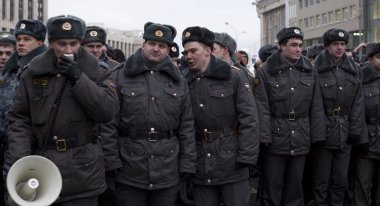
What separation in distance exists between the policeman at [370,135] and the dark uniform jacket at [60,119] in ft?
12.7

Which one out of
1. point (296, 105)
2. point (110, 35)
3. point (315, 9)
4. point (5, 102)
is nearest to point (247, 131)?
point (296, 105)

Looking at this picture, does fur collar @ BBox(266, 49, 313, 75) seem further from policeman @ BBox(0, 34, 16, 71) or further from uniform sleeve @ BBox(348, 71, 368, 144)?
policeman @ BBox(0, 34, 16, 71)

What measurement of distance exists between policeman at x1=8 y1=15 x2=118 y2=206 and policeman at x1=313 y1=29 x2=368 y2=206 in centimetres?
334

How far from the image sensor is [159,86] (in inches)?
185

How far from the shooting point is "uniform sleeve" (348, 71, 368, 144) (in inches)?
252

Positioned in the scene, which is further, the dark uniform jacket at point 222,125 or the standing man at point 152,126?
the dark uniform jacket at point 222,125

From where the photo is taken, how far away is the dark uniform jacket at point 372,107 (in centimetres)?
651

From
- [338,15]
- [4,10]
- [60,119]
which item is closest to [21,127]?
[60,119]

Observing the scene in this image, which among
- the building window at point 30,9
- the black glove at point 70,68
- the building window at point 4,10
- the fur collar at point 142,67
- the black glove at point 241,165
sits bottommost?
the black glove at point 241,165

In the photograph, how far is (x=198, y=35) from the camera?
5.01 meters

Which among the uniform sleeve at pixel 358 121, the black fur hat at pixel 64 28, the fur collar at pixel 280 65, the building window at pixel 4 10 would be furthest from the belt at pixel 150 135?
the building window at pixel 4 10

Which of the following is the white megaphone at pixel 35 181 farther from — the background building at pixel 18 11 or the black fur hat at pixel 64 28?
the background building at pixel 18 11

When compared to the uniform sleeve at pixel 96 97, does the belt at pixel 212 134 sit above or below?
below

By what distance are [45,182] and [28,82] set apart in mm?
793
